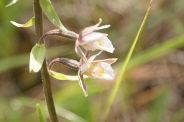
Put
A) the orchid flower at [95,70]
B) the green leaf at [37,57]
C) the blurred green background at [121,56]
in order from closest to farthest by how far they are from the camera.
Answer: the green leaf at [37,57] < the orchid flower at [95,70] < the blurred green background at [121,56]

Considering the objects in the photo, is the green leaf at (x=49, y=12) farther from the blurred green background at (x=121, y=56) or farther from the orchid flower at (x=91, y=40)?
the blurred green background at (x=121, y=56)

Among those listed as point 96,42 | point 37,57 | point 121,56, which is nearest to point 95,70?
point 96,42

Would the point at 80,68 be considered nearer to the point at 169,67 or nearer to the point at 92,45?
the point at 92,45

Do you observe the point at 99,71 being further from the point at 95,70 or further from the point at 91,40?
the point at 91,40

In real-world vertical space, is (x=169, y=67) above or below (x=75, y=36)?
below

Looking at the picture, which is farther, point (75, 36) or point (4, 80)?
point (4, 80)

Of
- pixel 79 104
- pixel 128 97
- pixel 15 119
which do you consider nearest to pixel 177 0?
pixel 128 97

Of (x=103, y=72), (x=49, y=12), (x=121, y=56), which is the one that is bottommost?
(x=121, y=56)

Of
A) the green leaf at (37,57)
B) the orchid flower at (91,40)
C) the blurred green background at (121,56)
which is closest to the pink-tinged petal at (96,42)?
the orchid flower at (91,40)
